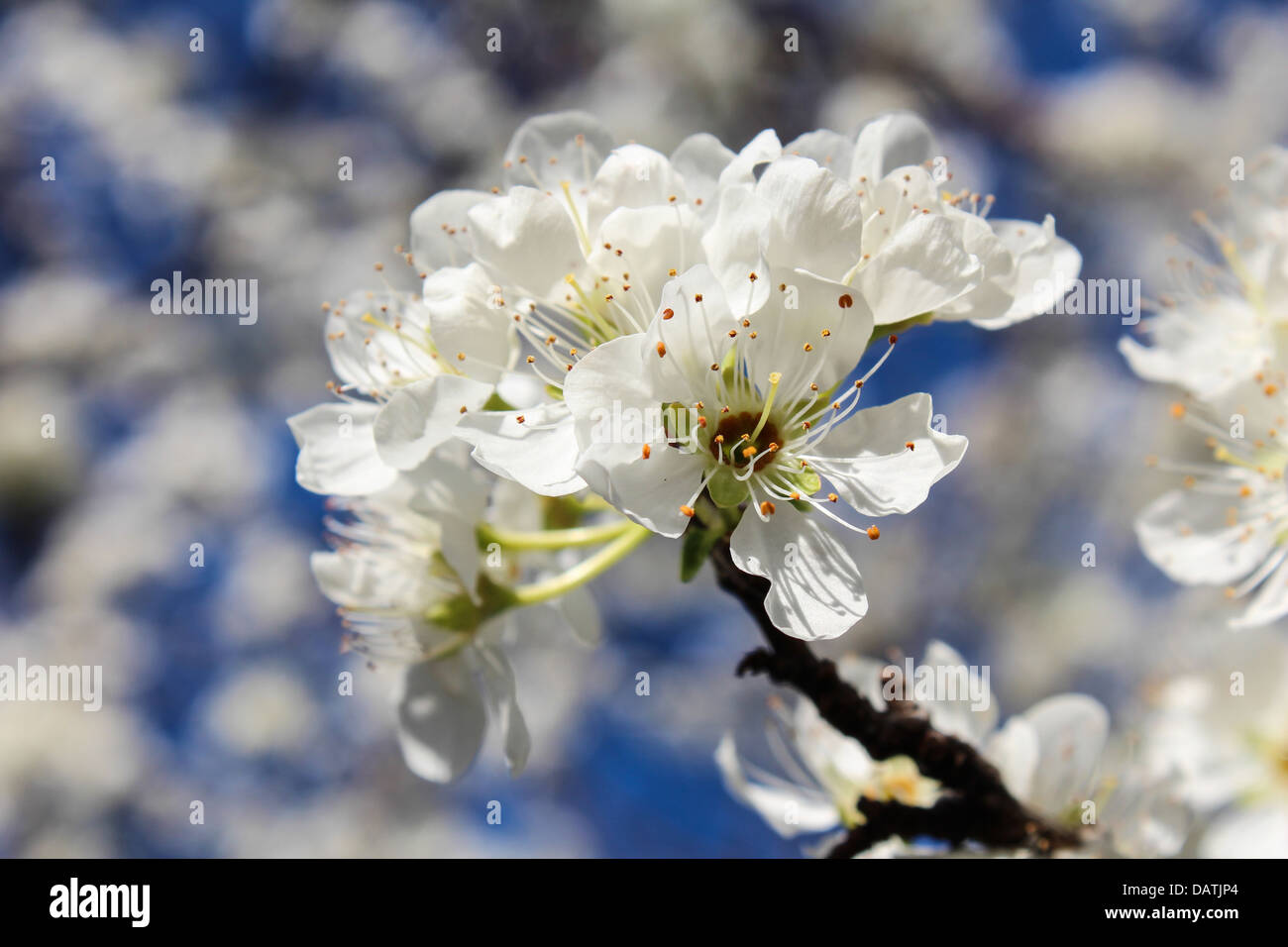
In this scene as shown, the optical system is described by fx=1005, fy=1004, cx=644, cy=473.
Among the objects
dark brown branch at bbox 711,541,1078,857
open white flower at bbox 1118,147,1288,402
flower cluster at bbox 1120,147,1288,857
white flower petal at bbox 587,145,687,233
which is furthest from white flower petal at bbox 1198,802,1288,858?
white flower petal at bbox 587,145,687,233

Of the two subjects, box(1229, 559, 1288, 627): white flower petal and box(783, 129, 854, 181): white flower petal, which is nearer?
box(783, 129, 854, 181): white flower petal

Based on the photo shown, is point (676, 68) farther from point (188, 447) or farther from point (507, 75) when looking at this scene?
point (188, 447)

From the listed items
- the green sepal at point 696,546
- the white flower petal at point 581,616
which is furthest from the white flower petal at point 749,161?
the white flower petal at point 581,616

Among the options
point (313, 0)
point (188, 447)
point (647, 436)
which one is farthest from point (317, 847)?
point (647, 436)

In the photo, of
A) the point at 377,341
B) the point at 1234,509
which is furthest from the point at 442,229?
the point at 1234,509

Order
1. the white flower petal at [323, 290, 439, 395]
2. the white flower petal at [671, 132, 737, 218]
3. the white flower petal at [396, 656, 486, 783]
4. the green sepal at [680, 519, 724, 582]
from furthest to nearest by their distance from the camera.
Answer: the white flower petal at [396, 656, 486, 783], the white flower petal at [323, 290, 439, 395], the white flower petal at [671, 132, 737, 218], the green sepal at [680, 519, 724, 582]

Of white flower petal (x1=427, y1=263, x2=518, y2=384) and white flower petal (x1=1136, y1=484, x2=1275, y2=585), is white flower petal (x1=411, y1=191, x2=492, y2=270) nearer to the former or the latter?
white flower petal (x1=427, y1=263, x2=518, y2=384)
